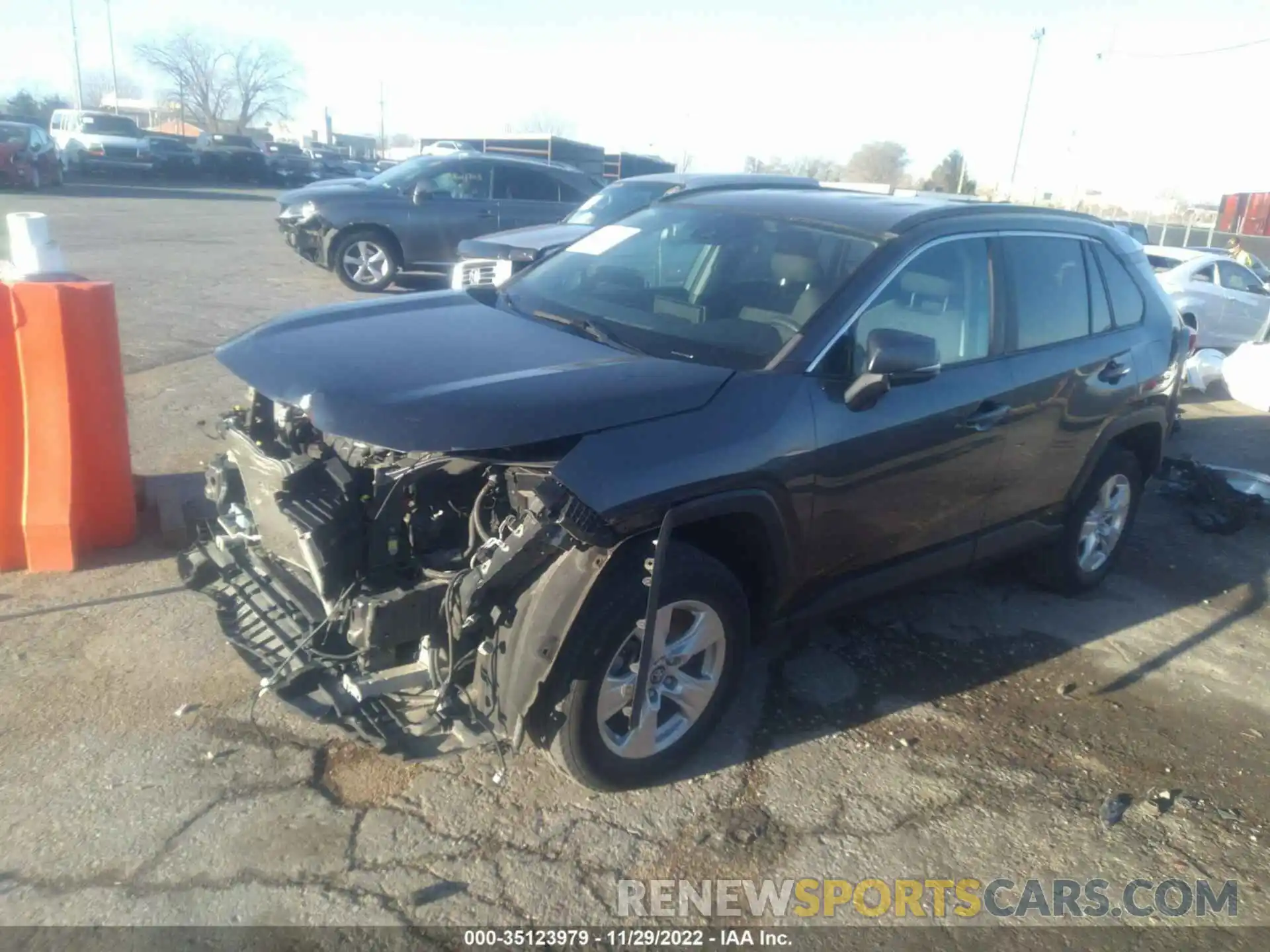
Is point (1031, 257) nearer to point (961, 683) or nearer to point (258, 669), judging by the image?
point (961, 683)

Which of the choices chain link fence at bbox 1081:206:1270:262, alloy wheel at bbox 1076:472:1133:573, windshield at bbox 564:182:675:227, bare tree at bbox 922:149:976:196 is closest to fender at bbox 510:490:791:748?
alloy wheel at bbox 1076:472:1133:573

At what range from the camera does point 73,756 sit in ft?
10.8

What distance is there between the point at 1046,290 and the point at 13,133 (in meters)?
27.4

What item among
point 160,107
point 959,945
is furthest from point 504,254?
point 160,107

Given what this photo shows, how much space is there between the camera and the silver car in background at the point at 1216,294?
12.6m

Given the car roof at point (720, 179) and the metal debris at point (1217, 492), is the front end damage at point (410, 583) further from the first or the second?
the car roof at point (720, 179)

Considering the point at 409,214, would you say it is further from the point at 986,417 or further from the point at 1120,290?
the point at 986,417

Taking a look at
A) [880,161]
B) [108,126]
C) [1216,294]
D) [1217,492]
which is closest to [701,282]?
[1217,492]

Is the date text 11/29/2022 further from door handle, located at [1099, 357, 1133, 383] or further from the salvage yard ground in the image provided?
door handle, located at [1099, 357, 1133, 383]

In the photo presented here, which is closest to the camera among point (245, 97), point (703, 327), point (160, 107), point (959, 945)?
point (959, 945)

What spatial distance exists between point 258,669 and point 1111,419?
13.2 feet

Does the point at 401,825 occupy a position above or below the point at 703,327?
below

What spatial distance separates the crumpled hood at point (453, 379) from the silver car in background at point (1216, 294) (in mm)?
11400

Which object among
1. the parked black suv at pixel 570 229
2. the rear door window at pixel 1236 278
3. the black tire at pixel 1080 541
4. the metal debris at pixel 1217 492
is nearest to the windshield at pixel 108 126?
the parked black suv at pixel 570 229
